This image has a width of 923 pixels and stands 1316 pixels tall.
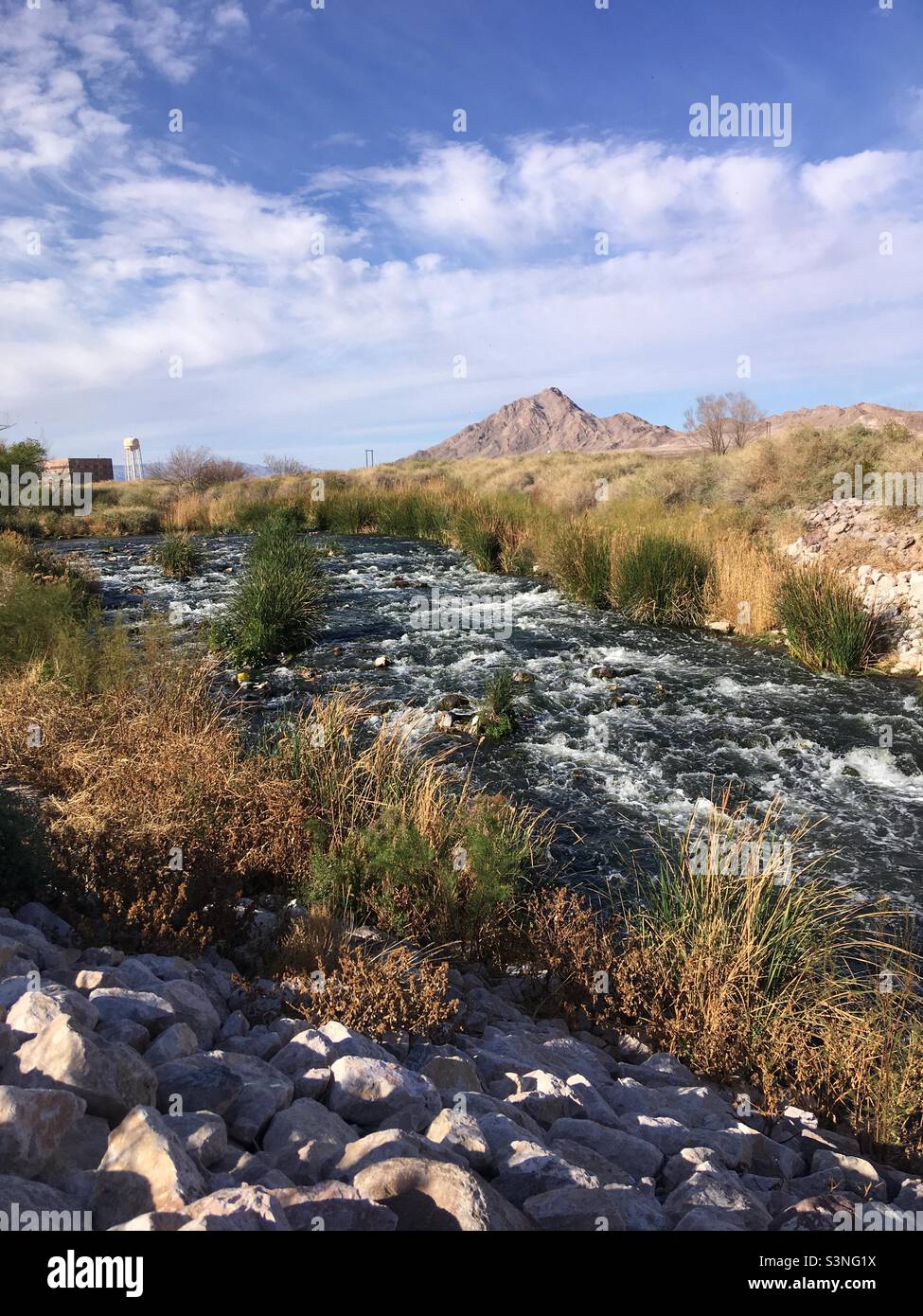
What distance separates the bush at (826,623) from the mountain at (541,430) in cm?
14169

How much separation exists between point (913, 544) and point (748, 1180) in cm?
1065

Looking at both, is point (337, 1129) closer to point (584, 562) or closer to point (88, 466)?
point (584, 562)

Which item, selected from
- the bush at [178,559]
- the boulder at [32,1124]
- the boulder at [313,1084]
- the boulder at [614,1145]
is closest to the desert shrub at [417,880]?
the boulder at [614,1145]

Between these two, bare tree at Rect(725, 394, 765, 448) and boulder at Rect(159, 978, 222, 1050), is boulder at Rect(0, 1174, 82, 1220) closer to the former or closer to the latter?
boulder at Rect(159, 978, 222, 1050)

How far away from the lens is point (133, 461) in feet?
160

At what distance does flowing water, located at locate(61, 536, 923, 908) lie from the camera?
620cm

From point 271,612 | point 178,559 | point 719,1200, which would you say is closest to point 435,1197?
point 719,1200

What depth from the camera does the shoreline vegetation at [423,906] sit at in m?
3.31

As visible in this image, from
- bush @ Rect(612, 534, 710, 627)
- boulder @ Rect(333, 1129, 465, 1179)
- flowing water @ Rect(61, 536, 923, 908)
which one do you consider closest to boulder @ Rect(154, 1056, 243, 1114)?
boulder @ Rect(333, 1129, 465, 1179)

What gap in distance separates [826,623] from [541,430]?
6534 inches

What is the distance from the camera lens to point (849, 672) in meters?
9.91

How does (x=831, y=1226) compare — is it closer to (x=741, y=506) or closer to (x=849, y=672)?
(x=849, y=672)

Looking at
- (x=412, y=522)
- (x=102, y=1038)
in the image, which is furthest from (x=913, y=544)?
(x=412, y=522)

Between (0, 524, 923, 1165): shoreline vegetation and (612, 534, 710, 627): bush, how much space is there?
6.52 metres
